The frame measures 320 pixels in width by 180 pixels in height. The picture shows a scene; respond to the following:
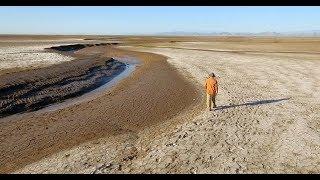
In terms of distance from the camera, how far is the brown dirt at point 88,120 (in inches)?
465

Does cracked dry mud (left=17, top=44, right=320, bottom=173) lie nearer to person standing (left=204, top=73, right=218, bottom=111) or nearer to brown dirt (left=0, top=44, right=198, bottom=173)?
person standing (left=204, top=73, right=218, bottom=111)

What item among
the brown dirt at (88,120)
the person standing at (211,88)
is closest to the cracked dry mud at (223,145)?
the person standing at (211,88)

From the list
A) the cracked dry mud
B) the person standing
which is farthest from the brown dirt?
the person standing

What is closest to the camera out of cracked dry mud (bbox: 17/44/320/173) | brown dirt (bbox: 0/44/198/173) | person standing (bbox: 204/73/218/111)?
cracked dry mud (bbox: 17/44/320/173)

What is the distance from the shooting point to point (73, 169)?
959 cm

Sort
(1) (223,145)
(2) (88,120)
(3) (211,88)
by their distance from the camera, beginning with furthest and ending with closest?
(3) (211,88) → (2) (88,120) → (1) (223,145)

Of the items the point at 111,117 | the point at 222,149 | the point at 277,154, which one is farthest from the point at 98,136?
the point at 277,154

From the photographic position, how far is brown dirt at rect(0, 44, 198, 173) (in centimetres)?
1182

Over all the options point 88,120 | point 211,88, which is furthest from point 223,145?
point 88,120

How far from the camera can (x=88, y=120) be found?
15500 mm

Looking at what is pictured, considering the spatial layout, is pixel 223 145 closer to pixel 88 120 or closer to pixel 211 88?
pixel 211 88
